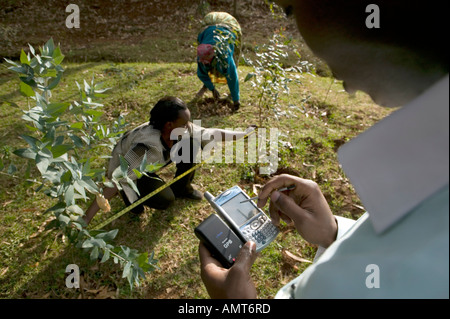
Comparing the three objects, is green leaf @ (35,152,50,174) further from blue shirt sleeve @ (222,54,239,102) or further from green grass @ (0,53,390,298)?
blue shirt sleeve @ (222,54,239,102)

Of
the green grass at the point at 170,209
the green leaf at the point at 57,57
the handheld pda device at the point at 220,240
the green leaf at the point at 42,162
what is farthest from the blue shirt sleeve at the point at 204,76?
the green leaf at the point at 42,162

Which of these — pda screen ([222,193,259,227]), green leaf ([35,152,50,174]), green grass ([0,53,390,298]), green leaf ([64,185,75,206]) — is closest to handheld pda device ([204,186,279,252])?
pda screen ([222,193,259,227])

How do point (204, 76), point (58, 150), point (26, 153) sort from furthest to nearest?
point (204, 76) → point (58, 150) → point (26, 153)

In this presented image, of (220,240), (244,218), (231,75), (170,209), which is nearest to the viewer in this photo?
(220,240)

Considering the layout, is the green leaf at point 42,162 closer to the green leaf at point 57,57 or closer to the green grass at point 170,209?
the green leaf at point 57,57

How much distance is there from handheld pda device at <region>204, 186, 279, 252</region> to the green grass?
1.15 meters

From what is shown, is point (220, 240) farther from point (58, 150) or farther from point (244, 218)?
point (58, 150)

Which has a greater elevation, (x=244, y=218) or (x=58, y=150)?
(x=58, y=150)

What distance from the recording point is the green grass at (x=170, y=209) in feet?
9.64

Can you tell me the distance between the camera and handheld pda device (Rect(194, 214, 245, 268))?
1763mm

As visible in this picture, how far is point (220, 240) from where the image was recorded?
72.2 inches

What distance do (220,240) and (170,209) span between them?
1.97m

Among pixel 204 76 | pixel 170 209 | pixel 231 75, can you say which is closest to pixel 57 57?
pixel 170 209

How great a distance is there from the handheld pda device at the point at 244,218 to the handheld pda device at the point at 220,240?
3.6 inches
